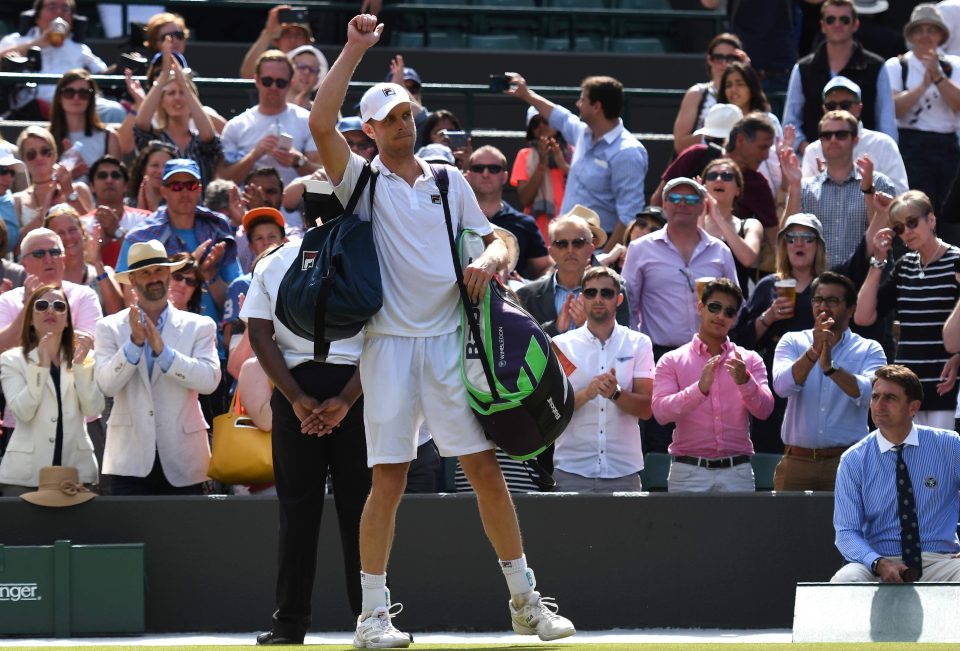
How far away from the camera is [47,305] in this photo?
9469mm

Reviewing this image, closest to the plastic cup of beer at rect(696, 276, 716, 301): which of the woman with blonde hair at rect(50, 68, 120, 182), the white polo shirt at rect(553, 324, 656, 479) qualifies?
the white polo shirt at rect(553, 324, 656, 479)

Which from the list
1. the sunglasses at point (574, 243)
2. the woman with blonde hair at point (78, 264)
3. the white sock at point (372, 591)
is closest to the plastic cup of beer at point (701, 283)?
the sunglasses at point (574, 243)

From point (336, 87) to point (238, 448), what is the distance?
3.52m

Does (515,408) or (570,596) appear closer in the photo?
(515,408)

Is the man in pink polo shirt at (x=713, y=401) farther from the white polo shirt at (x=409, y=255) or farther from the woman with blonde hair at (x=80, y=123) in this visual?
the woman with blonde hair at (x=80, y=123)

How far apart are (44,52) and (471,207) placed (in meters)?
8.87

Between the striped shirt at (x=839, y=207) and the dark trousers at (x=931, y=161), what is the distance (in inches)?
69.8

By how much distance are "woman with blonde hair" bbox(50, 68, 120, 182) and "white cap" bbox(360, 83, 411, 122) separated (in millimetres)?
6602

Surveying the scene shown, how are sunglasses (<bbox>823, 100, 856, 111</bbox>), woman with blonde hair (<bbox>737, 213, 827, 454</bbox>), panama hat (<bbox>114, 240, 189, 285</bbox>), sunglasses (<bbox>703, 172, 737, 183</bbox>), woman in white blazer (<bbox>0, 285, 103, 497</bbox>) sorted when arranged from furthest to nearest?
sunglasses (<bbox>823, 100, 856, 111</bbox>)
sunglasses (<bbox>703, 172, 737, 183</bbox>)
woman with blonde hair (<bbox>737, 213, 827, 454</bbox>)
panama hat (<bbox>114, 240, 189, 285</bbox>)
woman in white blazer (<bbox>0, 285, 103, 497</bbox>)

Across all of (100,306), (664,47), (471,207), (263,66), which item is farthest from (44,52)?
(471,207)

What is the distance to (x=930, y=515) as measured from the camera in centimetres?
886

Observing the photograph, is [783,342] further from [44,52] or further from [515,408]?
[44,52]

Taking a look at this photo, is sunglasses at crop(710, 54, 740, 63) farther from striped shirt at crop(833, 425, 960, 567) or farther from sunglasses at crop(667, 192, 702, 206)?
striped shirt at crop(833, 425, 960, 567)

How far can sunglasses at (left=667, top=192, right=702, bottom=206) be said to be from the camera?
10930mm
